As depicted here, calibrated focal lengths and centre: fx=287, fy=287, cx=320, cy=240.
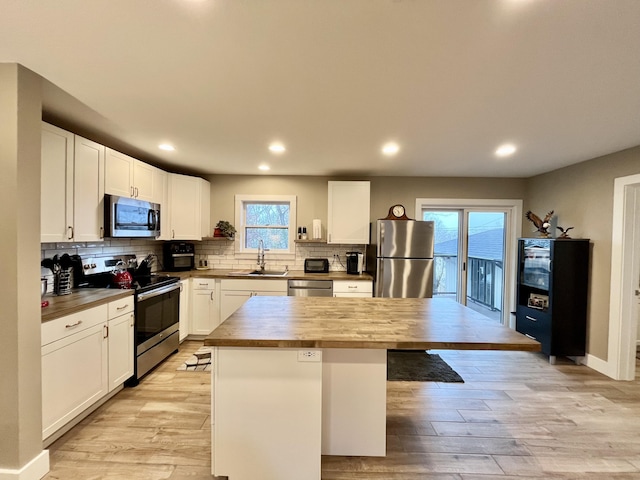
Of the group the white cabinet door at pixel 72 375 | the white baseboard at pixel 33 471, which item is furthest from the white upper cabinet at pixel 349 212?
the white baseboard at pixel 33 471

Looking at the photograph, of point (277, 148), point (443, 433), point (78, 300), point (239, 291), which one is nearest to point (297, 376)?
point (443, 433)

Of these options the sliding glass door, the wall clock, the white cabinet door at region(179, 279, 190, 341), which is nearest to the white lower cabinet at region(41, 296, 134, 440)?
the white cabinet door at region(179, 279, 190, 341)

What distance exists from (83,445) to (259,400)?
4.75 feet

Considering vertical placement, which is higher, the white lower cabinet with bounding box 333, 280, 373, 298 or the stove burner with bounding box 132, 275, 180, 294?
the stove burner with bounding box 132, 275, 180, 294

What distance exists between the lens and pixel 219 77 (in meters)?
1.70

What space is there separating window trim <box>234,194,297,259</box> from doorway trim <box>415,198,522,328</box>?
6.32 feet

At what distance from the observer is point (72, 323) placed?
203cm

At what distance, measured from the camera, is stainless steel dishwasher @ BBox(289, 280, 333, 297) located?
12.4 feet

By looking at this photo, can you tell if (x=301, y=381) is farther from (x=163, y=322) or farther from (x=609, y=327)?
(x=609, y=327)

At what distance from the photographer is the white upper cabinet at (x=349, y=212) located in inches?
161

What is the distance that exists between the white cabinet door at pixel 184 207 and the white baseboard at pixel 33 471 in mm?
2596

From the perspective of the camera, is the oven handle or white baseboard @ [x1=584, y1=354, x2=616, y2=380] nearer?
the oven handle

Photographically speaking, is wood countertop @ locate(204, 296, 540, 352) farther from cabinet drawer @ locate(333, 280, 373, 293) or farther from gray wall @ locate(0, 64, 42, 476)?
cabinet drawer @ locate(333, 280, 373, 293)

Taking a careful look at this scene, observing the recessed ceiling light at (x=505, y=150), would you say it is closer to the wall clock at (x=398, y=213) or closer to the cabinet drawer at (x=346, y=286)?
the wall clock at (x=398, y=213)
